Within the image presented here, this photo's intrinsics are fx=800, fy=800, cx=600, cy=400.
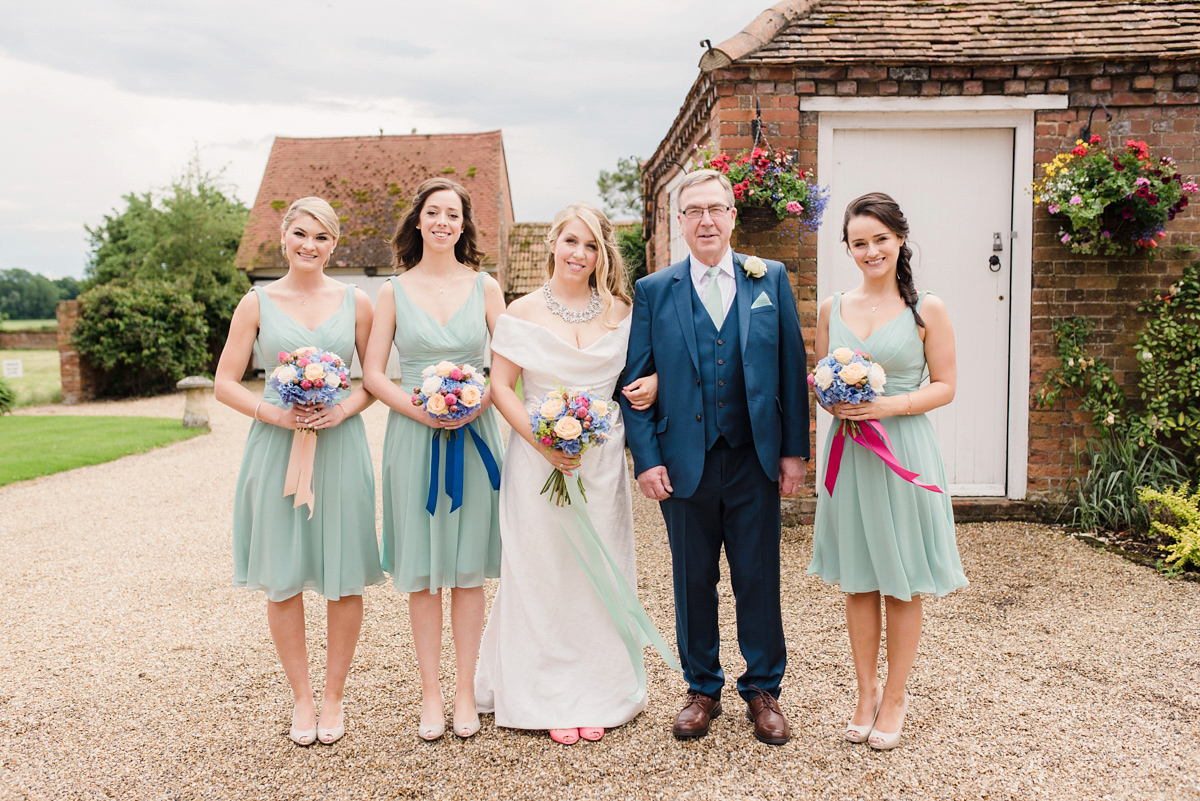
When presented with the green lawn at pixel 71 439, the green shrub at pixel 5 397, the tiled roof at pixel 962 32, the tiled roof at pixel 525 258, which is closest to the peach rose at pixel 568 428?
the tiled roof at pixel 962 32

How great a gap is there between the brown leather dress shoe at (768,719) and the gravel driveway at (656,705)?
52mm

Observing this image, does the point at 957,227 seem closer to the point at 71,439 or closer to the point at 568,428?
the point at 568,428

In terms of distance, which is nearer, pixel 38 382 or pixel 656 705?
pixel 656 705

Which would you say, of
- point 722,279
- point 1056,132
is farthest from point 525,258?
point 722,279

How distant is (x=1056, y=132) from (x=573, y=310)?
197 inches

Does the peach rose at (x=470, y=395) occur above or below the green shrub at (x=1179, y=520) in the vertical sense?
above

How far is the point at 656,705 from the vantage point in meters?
3.67

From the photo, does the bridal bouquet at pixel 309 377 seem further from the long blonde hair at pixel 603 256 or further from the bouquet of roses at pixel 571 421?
the long blonde hair at pixel 603 256

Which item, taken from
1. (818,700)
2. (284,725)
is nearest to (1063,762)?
(818,700)

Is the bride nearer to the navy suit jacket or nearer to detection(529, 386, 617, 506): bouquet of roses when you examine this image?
the navy suit jacket

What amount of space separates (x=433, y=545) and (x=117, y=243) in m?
34.0

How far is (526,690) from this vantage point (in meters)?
3.46

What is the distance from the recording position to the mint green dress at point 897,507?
3221 mm

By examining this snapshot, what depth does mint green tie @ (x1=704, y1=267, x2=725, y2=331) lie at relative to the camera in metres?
3.31
